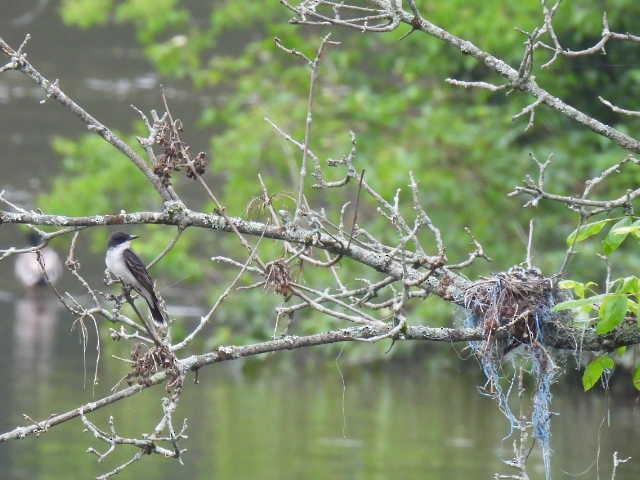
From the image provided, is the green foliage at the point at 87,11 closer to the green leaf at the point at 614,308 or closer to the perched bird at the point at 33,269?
the perched bird at the point at 33,269

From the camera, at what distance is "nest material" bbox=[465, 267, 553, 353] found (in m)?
4.83

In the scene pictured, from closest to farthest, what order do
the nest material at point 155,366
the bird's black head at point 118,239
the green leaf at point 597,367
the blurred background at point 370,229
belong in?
the nest material at point 155,366, the green leaf at point 597,367, the bird's black head at point 118,239, the blurred background at point 370,229

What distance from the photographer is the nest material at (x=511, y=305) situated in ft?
15.9

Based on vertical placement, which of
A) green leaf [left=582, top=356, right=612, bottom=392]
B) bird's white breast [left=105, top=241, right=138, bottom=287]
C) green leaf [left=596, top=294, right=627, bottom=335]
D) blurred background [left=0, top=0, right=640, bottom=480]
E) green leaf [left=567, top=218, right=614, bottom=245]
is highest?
blurred background [left=0, top=0, right=640, bottom=480]

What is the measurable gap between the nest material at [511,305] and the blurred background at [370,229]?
8049 millimetres

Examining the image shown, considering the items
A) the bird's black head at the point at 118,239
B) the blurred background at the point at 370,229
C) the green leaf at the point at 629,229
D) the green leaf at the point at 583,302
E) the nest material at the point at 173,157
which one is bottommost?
the green leaf at the point at 583,302

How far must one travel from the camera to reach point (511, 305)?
4863 millimetres

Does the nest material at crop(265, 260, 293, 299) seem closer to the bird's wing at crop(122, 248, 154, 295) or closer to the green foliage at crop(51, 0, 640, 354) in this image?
the bird's wing at crop(122, 248, 154, 295)

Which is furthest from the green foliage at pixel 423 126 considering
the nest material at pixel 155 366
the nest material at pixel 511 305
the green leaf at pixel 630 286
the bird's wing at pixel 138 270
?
the nest material at pixel 155 366

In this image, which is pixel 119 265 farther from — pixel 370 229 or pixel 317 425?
pixel 317 425

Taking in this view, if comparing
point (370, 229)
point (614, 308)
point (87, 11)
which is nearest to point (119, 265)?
point (614, 308)

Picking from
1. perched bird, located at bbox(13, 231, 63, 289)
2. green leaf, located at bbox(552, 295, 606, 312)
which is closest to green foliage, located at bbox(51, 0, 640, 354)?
perched bird, located at bbox(13, 231, 63, 289)

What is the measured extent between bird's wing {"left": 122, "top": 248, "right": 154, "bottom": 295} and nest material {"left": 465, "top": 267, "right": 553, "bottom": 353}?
5.34 ft

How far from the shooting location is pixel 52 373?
56.6 ft
